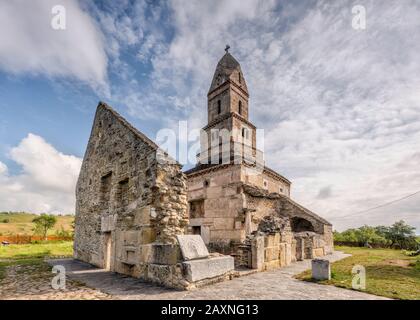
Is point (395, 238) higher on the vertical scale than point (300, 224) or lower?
lower

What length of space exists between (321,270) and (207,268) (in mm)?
3364

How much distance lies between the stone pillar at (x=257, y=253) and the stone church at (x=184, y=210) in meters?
0.04

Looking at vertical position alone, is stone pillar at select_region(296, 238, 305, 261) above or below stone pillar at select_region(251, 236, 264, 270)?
below

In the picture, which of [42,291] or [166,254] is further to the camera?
[166,254]

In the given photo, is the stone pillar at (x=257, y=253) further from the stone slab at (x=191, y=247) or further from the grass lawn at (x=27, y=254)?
the grass lawn at (x=27, y=254)

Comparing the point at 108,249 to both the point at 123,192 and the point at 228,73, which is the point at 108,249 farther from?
the point at 228,73

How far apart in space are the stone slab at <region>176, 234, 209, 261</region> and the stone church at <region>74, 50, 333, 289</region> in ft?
0.09

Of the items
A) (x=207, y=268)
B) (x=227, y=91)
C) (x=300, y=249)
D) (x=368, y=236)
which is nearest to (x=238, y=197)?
(x=300, y=249)

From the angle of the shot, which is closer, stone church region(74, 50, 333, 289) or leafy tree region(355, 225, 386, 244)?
stone church region(74, 50, 333, 289)

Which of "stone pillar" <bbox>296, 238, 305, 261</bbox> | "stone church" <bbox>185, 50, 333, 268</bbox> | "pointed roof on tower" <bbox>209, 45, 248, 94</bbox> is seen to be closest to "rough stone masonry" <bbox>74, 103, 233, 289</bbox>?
"stone church" <bbox>185, 50, 333, 268</bbox>

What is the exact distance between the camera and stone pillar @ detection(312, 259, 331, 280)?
6715 millimetres

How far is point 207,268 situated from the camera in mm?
5809

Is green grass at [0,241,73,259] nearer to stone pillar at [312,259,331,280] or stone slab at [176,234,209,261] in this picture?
stone slab at [176,234,209,261]
